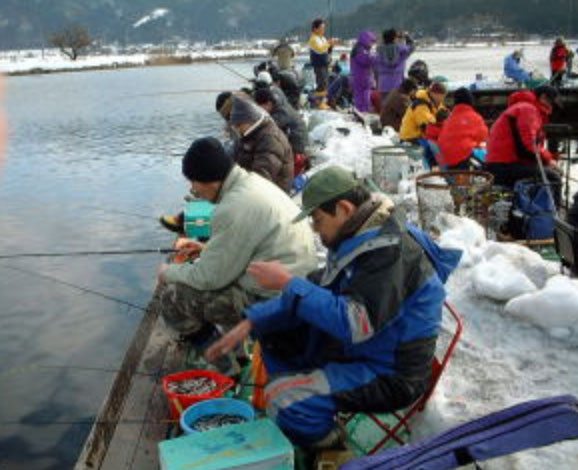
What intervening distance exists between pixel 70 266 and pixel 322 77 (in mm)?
9819

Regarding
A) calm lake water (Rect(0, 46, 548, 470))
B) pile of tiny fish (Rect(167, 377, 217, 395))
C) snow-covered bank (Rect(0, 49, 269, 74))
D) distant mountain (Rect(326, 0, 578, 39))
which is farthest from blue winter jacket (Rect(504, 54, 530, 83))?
distant mountain (Rect(326, 0, 578, 39))

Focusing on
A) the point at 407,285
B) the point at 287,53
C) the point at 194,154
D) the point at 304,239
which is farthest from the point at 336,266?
the point at 287,53

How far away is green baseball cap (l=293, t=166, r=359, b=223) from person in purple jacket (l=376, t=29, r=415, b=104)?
36.2 ft

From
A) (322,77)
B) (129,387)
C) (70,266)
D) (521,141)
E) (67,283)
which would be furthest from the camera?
(322,77)

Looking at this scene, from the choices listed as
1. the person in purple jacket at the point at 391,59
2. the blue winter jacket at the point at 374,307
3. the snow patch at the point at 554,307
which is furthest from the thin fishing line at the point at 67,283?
the person in purple jacket at the point at 391,59

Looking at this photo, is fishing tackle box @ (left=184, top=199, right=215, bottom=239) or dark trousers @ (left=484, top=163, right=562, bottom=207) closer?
fishing tackle box @ (left=184, top=199, right=215, bottom=239)

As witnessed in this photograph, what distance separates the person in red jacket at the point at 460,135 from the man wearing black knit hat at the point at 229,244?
13.7ft

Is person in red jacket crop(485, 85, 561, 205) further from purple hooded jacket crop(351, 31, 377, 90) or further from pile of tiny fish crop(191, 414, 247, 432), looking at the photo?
purple hooded jacket crop(351, 31, 377, 90)

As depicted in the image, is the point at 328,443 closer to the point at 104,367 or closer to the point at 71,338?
the point at 104,367

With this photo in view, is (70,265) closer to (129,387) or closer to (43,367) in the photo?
(43,367)

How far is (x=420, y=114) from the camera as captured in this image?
9484 mm

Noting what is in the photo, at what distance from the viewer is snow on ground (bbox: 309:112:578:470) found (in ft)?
10.3

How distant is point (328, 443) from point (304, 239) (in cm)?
127

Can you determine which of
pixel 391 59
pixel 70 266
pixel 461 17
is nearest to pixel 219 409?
pixel 70 266
